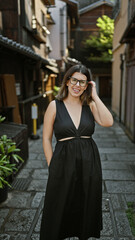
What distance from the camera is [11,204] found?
434 cm

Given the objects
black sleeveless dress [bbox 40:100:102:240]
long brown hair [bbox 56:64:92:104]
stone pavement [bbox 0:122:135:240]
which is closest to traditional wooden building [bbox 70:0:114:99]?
stone pavement [bbox 0:122:135:240]

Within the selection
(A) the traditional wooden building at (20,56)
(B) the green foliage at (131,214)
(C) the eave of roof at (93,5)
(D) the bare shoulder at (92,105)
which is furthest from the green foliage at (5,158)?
(C) the eave of roof at (93,5)

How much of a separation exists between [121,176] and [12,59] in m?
5.44

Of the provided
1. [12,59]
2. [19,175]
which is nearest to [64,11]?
[12,59]

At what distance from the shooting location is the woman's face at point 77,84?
2.77 m

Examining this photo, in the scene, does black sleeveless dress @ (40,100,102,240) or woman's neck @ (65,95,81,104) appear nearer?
black sleeveless dress @ (40,100,102,240)

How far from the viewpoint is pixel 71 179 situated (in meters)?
2.76

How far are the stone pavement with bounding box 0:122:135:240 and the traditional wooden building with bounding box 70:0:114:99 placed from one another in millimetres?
18742

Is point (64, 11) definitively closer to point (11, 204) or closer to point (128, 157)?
point (128, 157)

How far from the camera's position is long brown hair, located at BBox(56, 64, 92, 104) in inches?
110

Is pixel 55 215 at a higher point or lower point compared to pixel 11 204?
higher

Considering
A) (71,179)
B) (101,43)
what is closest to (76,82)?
(71,179)

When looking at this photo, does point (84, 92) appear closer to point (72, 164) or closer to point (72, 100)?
point (72, 100)

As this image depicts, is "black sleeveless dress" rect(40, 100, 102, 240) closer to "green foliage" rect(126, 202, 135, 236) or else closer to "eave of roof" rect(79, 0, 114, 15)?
"green foliage" rect(126, 202, 135, 236)
